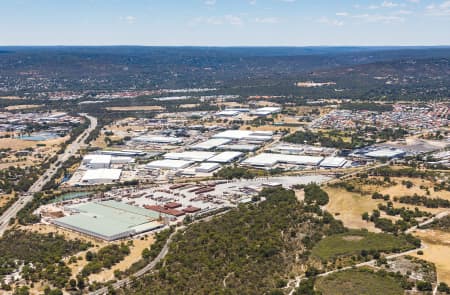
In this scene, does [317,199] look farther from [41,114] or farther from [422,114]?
[41,114]

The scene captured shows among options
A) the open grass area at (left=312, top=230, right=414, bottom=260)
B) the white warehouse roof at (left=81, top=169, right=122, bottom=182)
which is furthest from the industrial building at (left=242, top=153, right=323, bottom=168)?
the open grass area at (left=312, top=230, right=414, bottom=260)

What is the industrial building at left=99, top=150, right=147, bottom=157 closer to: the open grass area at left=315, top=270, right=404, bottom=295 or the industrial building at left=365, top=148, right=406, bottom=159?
the industrial building at left=365, top=148, right=406, bottom=159

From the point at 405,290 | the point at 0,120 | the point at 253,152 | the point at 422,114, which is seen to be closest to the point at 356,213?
the point at 405,290

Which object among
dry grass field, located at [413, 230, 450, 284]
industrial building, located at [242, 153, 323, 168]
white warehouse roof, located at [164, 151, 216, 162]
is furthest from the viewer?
white warehouse roof, located at [164, 151, 216, 162]

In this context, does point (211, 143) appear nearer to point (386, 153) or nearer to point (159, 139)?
point (159, 139)

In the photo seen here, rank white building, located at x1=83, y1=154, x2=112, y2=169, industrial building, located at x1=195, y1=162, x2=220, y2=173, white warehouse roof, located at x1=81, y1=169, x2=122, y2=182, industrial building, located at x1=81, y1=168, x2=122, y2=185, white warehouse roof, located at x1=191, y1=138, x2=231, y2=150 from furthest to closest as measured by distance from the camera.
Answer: white warehouse roof, located at x1=191, y1=138, x2=231, y2=150, white building, located at x1=83, y1=154, x2=112, y2=169, industrial building, located at x1=195, y1=162, x2=220, y2=173, white warehouse roof, located at x1=81, y1=169, x2=122, y2=182, industrial building, located at x1=81, y1=168, x2=122, y2=185

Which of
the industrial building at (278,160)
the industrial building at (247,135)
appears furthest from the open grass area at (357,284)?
the industrial building at (247,135)

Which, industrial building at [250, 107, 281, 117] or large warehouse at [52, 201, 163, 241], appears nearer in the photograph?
large warehouse at [52, 201, 163, 241]
